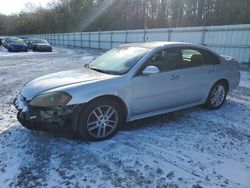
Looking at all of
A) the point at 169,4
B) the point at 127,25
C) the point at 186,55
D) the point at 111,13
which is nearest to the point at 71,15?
the point at 111,13

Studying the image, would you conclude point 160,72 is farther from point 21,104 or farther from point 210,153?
point 21,104

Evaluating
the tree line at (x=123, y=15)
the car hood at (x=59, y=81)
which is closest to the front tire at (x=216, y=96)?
the car hood at (x=59, y=81)

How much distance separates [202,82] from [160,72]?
1184mm

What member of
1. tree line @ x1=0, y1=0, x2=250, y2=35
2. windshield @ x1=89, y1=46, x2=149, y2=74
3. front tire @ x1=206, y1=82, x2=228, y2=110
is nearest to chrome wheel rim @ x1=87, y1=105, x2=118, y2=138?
windshield @ x1=89, y1=46, x2=149, y2=74

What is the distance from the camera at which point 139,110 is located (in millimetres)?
4160

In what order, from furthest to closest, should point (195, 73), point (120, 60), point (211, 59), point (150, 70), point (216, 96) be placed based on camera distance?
point (216, 96), point (211, 59), point (195, 73), point (120, 60), point (150, 70)

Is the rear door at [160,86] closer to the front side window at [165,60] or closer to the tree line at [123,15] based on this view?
the front side window at [165,60]

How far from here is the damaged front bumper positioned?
3.48 metres

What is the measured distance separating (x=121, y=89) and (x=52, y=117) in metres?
1.11

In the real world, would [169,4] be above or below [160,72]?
above

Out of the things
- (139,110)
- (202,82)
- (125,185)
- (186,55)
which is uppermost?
(186,55)

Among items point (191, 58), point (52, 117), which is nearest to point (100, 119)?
point (52, 117)

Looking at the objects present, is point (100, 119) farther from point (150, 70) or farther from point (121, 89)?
point (150, 70)

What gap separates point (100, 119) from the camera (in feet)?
12.5
